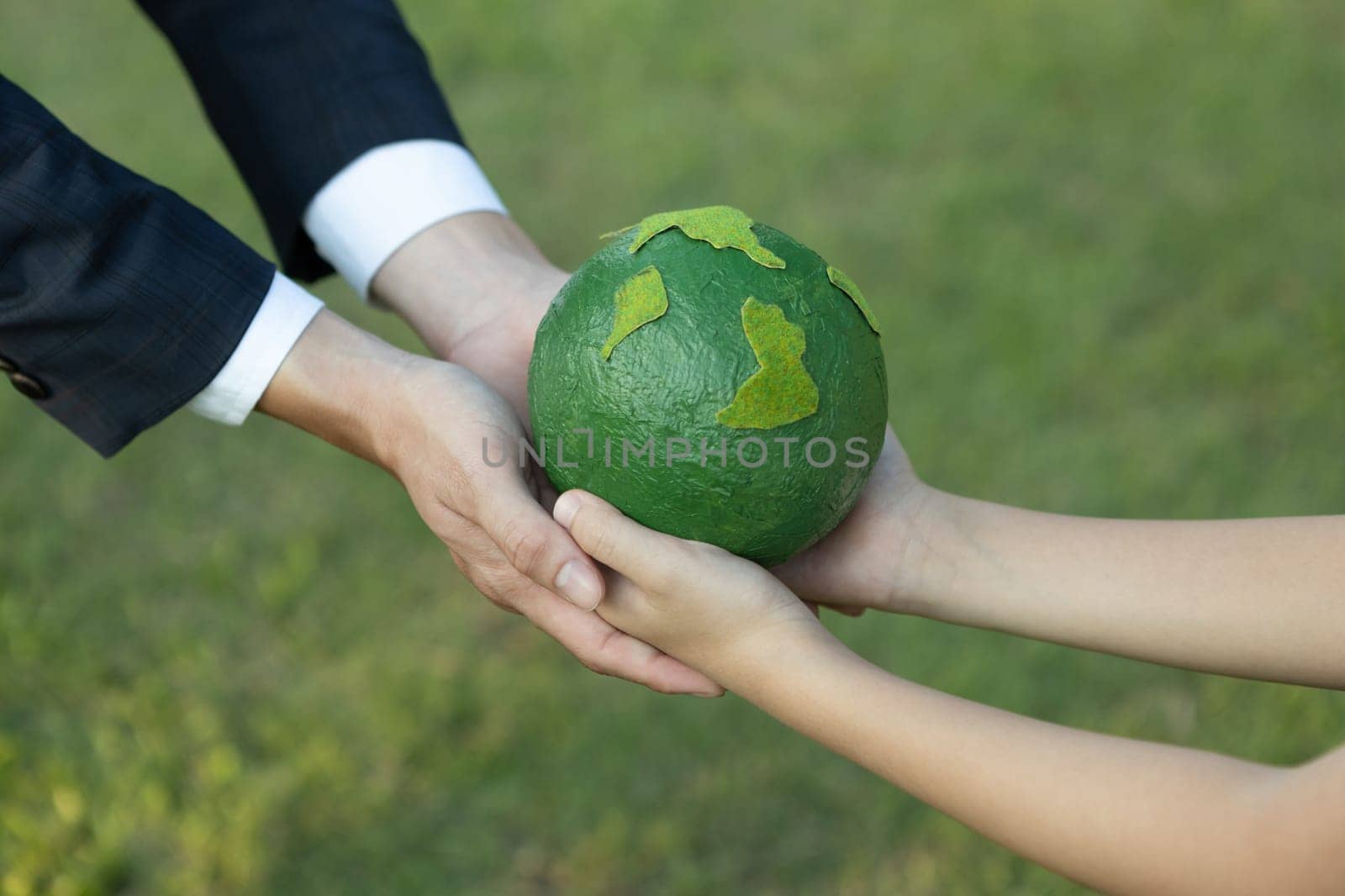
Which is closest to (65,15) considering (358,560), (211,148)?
(211,148)

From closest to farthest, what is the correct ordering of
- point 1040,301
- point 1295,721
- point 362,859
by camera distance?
point 362,859 < point 1295,721 < point 1040,301

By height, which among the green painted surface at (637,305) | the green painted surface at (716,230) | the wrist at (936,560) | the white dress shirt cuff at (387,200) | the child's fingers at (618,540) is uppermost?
the green painted surface at (716,230)

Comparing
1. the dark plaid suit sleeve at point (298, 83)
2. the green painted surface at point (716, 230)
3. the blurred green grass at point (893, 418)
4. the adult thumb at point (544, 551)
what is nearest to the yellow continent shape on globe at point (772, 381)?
the green painted surface at point (716, 230)

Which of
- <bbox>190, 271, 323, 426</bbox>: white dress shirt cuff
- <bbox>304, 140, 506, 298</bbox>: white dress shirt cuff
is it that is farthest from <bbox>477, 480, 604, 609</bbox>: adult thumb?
<bbox>304, 140, 506, 298</bbox>: white dress shirt cuff

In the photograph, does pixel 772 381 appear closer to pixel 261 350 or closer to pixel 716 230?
pixel 716 230

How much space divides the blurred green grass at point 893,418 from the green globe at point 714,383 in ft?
5.29

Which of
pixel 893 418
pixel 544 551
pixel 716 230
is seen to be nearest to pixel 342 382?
pixel 544 551

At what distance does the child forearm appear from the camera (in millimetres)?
1721

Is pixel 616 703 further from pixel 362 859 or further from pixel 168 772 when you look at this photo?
pixel 168 772

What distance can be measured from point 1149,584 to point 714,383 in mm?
987

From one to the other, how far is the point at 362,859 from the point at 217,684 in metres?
0.83

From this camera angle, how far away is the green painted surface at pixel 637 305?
7.07ft

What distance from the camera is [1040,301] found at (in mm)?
5125

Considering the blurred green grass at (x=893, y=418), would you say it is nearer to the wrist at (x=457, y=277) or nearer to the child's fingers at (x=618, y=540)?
the wrist at (x=457, y=277)
